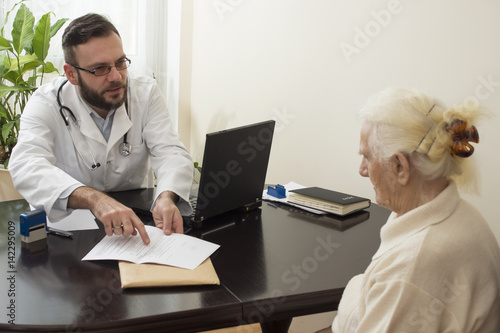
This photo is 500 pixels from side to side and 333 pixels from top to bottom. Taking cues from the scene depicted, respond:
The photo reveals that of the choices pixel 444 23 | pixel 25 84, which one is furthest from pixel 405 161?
pixel 25 84

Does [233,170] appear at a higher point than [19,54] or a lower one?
lower

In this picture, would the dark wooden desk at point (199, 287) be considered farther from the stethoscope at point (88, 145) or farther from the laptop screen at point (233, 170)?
the stethoscope at point (88, 145)

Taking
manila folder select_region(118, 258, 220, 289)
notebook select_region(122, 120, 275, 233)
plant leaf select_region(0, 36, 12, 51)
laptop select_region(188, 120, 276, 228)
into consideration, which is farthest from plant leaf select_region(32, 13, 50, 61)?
manila folder select_region(118, 258, 220, 289)

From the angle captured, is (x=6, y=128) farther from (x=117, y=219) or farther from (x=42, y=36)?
(x=117, y=219)

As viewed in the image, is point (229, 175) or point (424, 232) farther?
point (229, 175)

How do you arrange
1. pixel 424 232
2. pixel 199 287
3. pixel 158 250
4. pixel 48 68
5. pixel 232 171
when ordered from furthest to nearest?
1. pixel 48 68
2. pixel 232 171
3. pixel 158 250
4. pixel 199 287
5. pixel 424 232

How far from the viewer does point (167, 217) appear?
163 cm

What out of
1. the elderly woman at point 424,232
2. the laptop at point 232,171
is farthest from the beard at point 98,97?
the elderly woman at point 424,232

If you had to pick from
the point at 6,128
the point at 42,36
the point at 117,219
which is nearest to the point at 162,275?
the point at 117,219

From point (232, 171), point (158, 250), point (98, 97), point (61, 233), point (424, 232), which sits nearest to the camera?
point (424, 232)

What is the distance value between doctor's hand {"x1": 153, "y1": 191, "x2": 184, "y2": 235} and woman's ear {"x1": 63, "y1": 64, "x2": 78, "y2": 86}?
713 mm

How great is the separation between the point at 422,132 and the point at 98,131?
1.40 metres

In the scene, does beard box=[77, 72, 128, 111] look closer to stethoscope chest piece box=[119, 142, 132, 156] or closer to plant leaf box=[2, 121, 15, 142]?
stethoscope chest piece box=[119, 142, 132, 156]

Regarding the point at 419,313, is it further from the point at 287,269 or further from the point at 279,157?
the point at 279,157
